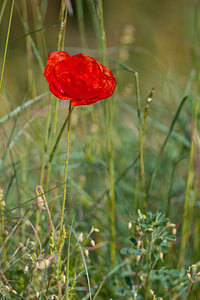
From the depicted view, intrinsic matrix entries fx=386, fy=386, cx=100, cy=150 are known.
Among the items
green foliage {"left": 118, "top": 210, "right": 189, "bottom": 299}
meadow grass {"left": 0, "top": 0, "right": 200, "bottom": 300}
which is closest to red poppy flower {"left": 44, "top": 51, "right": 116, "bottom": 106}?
meadow grass {"left": 0, "top": 0, "right": 200, "bottom": 300}

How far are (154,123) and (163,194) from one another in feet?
0.62

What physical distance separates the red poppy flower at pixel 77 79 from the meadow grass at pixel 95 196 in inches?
0.8

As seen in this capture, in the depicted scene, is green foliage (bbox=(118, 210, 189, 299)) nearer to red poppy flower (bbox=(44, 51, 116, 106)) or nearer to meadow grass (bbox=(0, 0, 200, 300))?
meadow grass (bbox=(0, 0, 200, 300))

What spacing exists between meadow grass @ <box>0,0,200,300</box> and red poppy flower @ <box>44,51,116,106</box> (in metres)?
0.02

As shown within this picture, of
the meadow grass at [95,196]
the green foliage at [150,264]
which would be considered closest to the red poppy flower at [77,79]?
the meadow grass at [95,196]

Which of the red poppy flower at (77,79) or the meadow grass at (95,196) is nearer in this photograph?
the red poppy flower at (77,79)

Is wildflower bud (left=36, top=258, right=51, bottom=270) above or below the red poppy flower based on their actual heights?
below

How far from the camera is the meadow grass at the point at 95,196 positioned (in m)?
0.60

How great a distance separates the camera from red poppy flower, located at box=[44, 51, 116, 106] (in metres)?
0.49

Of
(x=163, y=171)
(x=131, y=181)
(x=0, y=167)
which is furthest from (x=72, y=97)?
(x=131, y=181)

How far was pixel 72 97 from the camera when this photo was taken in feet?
Result: 1.62

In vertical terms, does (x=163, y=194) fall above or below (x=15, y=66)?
above

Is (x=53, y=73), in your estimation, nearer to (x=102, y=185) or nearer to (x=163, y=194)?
(x=163, y=194)

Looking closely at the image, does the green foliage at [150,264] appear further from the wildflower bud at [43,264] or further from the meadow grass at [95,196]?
the wildflower bud at [43,264]
